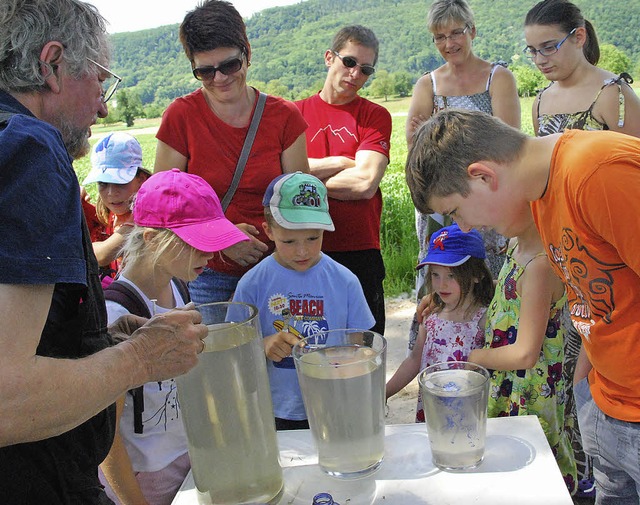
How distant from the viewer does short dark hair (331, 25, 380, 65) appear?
291 centimetres

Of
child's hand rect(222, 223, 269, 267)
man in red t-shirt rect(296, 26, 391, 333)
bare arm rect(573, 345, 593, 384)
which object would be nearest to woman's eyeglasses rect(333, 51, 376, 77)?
man in red t-shirt rect(296, 26, 391, 333)

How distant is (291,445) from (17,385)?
680mm

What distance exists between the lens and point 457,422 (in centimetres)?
121

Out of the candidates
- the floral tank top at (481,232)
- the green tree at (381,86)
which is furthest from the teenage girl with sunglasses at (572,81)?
the green tree at (381,86)

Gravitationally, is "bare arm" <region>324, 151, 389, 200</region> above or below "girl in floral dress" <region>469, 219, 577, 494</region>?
above

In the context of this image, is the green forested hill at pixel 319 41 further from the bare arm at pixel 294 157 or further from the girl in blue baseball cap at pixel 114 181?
the bare arm at pixel 294 157

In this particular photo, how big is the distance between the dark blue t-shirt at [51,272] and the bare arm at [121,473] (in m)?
0.27

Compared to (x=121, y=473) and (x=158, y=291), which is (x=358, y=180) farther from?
(x=121, y=473)

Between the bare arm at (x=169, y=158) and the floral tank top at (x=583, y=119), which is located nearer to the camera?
the bare arm at (x=169, y=158)

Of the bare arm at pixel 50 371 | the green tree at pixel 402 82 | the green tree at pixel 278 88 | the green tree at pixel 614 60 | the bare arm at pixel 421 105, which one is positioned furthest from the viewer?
the green tree at pixel 614 60

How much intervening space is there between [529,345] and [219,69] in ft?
4.88

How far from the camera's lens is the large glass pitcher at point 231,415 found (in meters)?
1.10

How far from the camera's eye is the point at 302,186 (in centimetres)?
219

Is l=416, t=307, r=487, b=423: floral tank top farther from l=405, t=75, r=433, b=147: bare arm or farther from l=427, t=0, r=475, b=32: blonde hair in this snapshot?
l=427, t=0, r=475, b=32: blonde hair
